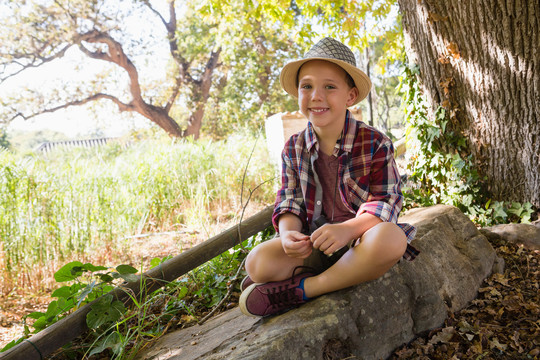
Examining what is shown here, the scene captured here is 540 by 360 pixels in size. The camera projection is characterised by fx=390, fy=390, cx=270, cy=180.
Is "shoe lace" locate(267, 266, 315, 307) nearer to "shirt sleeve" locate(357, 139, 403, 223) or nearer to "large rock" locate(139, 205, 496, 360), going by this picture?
"large rock" locate(139, 205, 496, 360)

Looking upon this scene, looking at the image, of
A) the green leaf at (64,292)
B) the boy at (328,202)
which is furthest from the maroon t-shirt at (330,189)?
the green leaf at (64,292)

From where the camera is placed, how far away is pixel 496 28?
8.93 ft

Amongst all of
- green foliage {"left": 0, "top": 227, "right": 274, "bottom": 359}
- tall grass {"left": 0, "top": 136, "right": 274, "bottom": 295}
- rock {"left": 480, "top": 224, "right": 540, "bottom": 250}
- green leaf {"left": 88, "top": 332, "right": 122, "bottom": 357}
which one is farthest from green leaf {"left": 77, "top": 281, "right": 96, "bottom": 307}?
rock {"left": 480, "top": 224, "right": 540, "bottom": 250}

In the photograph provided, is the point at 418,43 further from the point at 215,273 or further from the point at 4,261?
the point at 4,261

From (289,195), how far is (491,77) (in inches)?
74.9

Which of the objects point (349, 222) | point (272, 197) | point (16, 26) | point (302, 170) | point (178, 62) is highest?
point (16, 26)

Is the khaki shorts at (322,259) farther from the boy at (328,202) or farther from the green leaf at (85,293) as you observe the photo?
the green leaf at (85,293)

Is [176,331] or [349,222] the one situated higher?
[349,222]

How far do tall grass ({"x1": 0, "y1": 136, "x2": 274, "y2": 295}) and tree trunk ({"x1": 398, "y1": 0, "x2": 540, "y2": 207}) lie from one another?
8.47 feet

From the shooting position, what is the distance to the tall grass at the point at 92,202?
11.7 feet

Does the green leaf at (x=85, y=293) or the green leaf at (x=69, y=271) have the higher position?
the green leaf at (x=69, y=271)

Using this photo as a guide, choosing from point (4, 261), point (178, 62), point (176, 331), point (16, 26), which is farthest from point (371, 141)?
point (178, 62)

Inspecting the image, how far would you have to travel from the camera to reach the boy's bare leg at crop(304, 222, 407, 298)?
1.57m

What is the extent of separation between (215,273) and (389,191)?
1.36m
